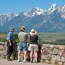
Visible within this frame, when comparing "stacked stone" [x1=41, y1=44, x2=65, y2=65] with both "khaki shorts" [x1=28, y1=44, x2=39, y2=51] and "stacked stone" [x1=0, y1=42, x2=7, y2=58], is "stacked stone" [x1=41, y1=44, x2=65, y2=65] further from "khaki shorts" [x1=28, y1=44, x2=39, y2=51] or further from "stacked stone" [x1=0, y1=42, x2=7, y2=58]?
A: "stacked stone" [x1=0, y1=42, x2=7, y2=58]

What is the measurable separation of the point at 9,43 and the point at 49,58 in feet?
7.05

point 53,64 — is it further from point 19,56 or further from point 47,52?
point 19,56

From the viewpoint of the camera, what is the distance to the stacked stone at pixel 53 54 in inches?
299

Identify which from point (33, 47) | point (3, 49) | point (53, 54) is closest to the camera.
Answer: point (33, 47)

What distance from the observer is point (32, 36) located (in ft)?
25.3

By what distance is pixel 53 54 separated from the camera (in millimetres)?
7855

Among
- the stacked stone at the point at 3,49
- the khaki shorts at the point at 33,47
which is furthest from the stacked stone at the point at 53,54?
the stacked stone at the point at 3,49

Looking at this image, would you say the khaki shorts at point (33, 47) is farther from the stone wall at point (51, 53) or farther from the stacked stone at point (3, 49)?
the stacked stone at point (3, 49)

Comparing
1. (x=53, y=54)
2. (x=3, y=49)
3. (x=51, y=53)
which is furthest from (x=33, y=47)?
(x=3, y=49)

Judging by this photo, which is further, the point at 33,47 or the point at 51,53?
the point at 51,53

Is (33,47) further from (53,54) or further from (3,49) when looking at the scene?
(3,49)

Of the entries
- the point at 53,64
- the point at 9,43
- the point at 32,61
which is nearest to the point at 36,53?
the point at 32,61

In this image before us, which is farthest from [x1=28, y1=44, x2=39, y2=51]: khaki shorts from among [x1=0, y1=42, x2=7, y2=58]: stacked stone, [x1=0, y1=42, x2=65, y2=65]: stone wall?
[x1=0, y1=42, x2=7, y2=58]: stacked stone

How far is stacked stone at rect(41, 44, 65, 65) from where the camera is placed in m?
7.60
